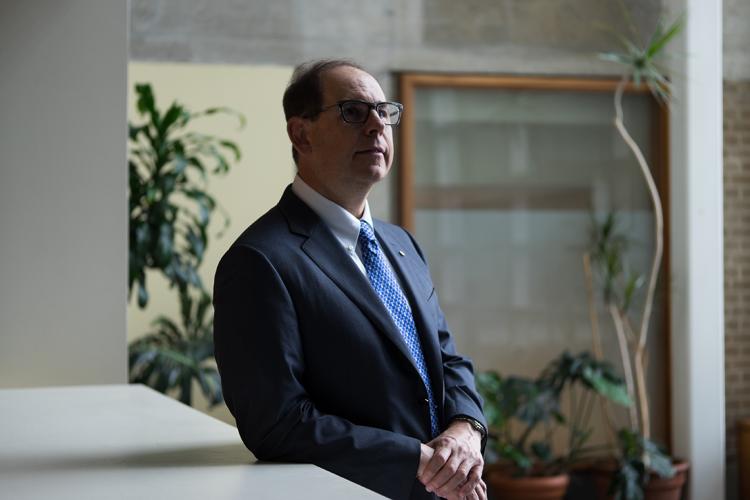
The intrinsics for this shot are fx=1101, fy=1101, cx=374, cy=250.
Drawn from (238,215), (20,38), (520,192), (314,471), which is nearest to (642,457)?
(520,192)

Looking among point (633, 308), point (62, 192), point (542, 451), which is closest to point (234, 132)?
point (542, 451)

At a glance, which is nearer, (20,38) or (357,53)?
(20,38)

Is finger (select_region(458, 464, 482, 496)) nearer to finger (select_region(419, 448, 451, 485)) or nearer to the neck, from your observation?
finger (select_region(419, 448, 451, 485))

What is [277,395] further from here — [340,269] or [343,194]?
[343,194]

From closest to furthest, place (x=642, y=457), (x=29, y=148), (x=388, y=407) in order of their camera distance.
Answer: (x=388, y=407)
(x=29, y=148)
(x=642, y=457)

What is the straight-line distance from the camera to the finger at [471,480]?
2102 mm

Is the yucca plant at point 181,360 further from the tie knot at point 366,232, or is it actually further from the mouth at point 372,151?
the mouth at point 372,151

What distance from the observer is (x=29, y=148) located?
3316 mm

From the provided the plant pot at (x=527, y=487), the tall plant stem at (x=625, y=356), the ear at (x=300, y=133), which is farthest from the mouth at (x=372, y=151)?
the tall plant stem at (x=625, y=356)

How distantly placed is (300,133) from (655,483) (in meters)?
4.81

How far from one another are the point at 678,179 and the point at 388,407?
528 cm

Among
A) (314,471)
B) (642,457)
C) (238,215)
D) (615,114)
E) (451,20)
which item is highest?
(451,20)

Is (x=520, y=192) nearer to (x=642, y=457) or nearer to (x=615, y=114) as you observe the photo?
(x=615, y=114)

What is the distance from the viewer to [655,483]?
643 centimetres
